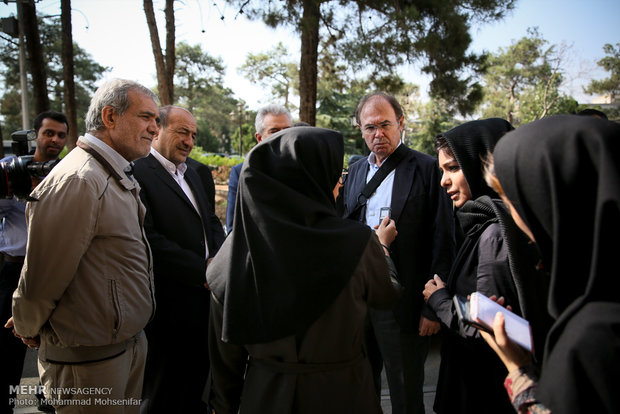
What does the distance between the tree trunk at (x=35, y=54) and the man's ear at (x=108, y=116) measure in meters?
6.73

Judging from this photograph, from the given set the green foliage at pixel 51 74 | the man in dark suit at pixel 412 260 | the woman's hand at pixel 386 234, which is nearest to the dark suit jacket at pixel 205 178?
the man in dark suit at pixel 412 260

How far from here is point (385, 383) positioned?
3.78 metres

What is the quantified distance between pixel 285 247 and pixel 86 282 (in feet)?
3.67

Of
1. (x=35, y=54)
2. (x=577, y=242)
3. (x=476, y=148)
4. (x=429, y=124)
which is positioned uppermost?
(x=429, y=124)

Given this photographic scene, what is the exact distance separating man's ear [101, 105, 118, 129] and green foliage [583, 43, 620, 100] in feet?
164

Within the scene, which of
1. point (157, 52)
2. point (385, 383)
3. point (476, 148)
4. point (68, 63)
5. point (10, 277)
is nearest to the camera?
point (476, 148)

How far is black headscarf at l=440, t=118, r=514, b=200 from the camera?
1969 millimetres

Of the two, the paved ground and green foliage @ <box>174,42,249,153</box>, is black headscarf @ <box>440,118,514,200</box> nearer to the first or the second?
the paved ground

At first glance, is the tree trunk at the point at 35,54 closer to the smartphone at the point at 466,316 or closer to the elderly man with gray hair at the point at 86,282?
the elderly man with gray hair at the point at 86,282

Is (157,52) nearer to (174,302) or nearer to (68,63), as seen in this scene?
(68,63)

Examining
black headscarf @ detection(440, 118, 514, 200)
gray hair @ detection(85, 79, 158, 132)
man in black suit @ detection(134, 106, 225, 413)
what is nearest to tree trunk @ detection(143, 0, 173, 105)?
man in black suit @ detection(134, 106, 225, 413)

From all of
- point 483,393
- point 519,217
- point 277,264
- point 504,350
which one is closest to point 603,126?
point 519,217

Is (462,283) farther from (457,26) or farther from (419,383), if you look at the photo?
(457,26)

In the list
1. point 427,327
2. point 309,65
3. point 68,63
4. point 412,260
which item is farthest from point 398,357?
point 68,63
